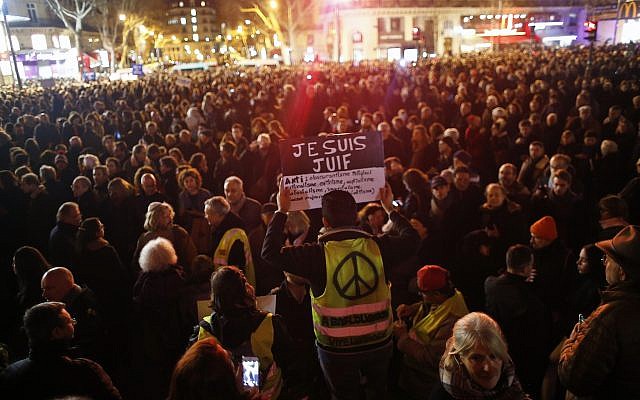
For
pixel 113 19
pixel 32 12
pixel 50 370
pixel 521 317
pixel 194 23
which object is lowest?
pixel 521 317

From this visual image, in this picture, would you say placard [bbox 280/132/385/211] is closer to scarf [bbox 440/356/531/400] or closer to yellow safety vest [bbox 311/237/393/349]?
yellow safety vest [bbox 311/237/393/349]

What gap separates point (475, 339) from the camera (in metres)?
2.47

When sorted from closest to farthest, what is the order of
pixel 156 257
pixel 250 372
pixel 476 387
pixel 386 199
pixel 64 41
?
pixel 476 387
pixel 250 372
pixel 386 199
pixel 156 257
pixel 64 41

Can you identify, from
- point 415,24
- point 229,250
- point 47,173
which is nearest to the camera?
point 229,250

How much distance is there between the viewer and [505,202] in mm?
5512

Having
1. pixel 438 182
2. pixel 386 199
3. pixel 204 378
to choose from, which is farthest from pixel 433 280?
pixel 438 182

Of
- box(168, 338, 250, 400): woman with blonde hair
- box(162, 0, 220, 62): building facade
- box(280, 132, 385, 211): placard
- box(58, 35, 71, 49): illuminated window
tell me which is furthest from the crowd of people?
box(162, 0, 220, 62): building facade

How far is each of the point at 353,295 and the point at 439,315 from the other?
0.68 metres

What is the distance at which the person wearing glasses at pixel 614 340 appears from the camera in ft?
8.46

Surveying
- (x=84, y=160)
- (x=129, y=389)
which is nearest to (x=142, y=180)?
(x=84, y=160)

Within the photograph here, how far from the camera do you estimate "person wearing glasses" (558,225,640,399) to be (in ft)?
8.46

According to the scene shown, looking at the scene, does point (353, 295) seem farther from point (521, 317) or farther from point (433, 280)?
point (521, 317)

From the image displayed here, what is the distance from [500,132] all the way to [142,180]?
6.45 meters

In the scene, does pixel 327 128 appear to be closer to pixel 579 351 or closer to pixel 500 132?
pixel 500 132
